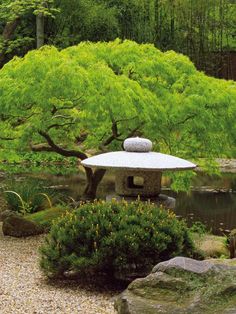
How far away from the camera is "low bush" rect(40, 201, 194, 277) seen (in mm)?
6488

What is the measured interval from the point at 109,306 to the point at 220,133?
17.1ft

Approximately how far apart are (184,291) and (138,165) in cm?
353

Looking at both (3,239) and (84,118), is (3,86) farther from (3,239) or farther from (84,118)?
(3,239)

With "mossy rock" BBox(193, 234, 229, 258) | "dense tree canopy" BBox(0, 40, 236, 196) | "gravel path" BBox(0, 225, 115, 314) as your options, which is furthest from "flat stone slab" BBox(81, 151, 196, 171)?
"gravel path" BBox(0, 225, 115, 314)

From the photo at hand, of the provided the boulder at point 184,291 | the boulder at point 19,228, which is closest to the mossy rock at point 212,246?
the boulder at point 19,228

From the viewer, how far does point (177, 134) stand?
10555 mm

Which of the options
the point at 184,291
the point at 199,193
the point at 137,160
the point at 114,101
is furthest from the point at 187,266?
the point at 199,193

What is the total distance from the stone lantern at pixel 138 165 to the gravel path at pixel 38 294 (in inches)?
61.2

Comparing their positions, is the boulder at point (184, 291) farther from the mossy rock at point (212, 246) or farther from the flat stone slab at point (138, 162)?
the mossy rock at point (212, 246)

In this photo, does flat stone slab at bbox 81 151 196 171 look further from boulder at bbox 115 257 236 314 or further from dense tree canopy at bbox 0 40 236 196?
boulder at bbox 115 257 236 314

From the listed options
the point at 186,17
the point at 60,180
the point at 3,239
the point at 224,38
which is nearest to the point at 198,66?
the point at 186,17

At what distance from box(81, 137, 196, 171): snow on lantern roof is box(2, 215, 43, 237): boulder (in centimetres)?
Result: 176

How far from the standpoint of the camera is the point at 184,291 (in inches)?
186

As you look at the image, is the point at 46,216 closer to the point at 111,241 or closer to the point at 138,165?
the point at 138,165
